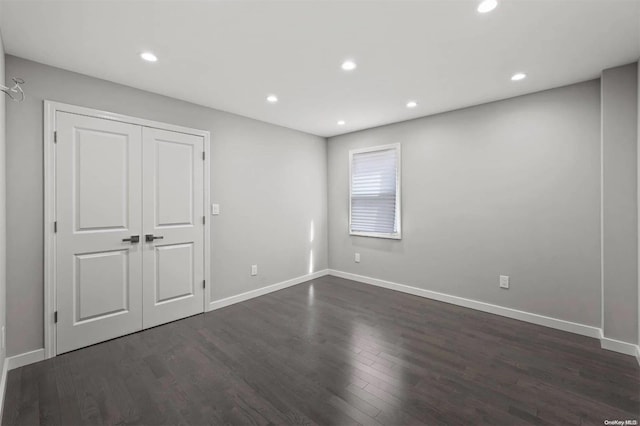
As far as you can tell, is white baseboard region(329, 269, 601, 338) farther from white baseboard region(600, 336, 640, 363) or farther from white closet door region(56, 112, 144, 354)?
white closet door region(56, 112, 144, 354)

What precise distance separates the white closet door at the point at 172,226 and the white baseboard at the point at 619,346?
412 cm

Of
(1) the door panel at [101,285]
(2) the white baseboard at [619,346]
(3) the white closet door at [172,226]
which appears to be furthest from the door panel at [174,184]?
(2) the white baseboard at [619,346]

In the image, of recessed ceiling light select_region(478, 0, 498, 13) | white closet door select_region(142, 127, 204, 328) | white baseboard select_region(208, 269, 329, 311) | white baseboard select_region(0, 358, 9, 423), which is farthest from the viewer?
white baseboard select_region(208, 269, 329, 311)

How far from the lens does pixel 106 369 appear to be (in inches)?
89.7

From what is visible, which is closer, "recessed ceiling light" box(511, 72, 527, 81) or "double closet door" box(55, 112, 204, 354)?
"double closet door" box(55, 112, 204, 354)

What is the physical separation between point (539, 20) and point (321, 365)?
2.94m

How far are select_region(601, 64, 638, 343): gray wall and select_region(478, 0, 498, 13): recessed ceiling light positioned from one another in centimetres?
172

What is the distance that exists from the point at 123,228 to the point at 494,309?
420 centimetres

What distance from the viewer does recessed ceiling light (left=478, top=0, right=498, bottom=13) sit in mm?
1725

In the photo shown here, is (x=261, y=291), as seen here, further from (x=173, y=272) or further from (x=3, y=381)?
(x=3, y=381)

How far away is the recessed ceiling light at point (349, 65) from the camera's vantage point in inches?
97.7

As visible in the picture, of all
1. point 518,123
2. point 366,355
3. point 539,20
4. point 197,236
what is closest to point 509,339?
point 366,355

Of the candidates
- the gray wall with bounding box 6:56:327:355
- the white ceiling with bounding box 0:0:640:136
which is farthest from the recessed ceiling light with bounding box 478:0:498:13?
the gray wall with bounding box 6:56:327:355

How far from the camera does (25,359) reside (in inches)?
92.0
